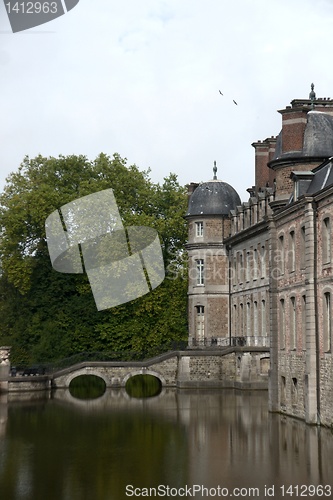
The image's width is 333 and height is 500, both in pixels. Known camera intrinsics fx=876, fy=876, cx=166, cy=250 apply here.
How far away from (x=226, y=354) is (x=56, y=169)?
17.5 meters

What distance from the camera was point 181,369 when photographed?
4925 cm

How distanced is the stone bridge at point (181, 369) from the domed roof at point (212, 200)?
9604 millimetres

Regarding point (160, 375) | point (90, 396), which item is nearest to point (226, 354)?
point (160, 375)

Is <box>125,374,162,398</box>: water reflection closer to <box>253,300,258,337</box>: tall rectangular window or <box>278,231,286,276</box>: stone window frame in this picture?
<box>253,300,258,337</box>: tall rectangular window

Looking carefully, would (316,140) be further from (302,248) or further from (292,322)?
(292,322)

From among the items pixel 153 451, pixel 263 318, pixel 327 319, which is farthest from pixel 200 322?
pixel 153 451

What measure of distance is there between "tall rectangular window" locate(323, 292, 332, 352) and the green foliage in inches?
1033

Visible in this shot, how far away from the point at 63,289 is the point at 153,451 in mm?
31383

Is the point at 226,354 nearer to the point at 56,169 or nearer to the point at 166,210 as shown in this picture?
the point at 166,210

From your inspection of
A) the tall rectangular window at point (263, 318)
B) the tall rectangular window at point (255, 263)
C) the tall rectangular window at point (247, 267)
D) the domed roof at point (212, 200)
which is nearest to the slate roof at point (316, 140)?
the tall rectangular window at point (263, 318)

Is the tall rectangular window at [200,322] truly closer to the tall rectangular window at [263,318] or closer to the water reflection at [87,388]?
the water reflection at [87,388]

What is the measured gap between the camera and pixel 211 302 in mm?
54750

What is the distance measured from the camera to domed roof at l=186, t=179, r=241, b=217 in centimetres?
5522

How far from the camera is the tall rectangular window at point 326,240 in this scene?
27.6 meters
